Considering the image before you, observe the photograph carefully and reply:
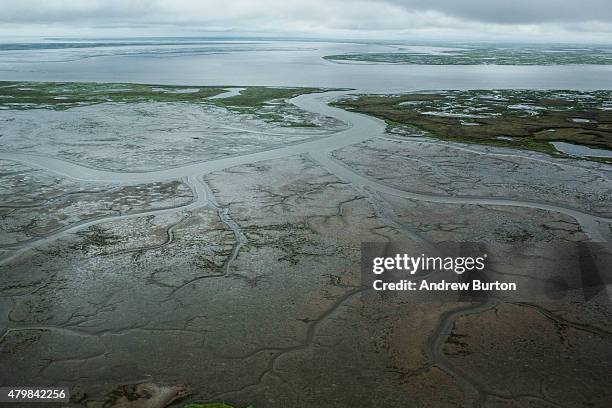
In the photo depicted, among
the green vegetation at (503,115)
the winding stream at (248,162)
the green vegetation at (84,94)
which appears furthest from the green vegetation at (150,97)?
the green vegetation at (503,115)

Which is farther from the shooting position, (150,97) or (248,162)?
(150,97)

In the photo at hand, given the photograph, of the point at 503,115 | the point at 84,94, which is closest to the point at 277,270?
the point at 503,115

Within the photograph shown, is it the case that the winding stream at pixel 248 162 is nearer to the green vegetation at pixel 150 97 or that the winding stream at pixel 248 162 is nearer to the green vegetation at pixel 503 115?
the green vegetation at pixel 503 115

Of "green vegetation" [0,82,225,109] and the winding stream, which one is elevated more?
"green vegetation" [0,82,225,109]

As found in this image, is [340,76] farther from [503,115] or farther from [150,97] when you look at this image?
[503,115]

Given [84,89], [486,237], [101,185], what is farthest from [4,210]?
[84,89]

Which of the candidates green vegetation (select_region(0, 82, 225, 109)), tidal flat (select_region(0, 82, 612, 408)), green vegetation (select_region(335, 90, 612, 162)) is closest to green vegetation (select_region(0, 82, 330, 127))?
green vegetation (select_region(0, 82, 225, 109))

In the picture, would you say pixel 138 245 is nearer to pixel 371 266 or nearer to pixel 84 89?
pixel 371 266

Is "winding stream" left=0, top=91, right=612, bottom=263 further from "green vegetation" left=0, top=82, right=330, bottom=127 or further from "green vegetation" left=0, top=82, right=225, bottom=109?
"green vegetation" left=0, top=82, right=225, bottom=109
